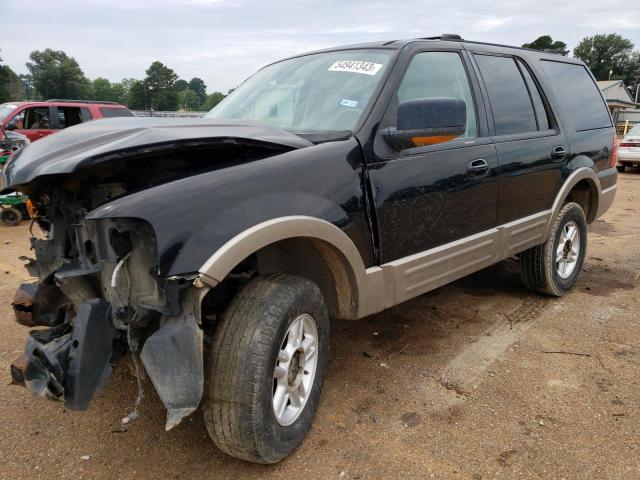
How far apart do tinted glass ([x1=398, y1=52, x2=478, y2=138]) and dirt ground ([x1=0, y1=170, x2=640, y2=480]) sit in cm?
150

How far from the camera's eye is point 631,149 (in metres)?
14.7

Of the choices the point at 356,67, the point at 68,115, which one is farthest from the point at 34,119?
the point at 356,67

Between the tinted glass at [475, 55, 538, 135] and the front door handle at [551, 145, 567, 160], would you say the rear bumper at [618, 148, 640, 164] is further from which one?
the tinted glass at [475, 55, 538, 135]

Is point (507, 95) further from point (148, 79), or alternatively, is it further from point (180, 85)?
point (180, 85)

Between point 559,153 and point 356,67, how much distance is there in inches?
77.0

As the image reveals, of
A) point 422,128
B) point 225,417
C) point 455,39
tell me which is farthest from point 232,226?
point 455,39

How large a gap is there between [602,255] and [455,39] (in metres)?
3.74

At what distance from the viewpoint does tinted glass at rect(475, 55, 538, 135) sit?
366 cm

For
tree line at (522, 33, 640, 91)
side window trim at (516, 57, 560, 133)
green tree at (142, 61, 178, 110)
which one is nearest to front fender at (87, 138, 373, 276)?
side window trim at (516, 57, 560, 133)

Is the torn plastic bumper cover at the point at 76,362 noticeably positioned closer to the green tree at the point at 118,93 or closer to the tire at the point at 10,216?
the tire at the point at 10,216

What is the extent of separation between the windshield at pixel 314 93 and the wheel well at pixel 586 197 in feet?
8.49

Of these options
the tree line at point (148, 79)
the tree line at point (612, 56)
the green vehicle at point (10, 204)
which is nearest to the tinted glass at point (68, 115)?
the green vehicle at point (10, 204)

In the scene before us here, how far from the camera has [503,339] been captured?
3764mm

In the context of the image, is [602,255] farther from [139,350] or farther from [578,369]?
[139,350]
